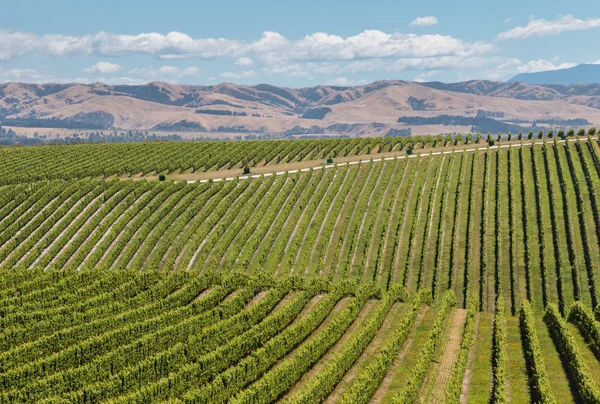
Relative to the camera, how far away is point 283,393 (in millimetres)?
33562

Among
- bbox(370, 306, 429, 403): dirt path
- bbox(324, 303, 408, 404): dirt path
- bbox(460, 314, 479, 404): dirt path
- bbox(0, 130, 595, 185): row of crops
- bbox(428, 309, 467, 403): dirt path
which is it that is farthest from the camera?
bbox(0, 130, 595, 185): row of crops

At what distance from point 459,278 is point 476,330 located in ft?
65.0

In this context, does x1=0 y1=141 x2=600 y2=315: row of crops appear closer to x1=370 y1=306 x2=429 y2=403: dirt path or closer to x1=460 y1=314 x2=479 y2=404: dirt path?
x1=370 y1=306 x2=429 y2=403: dirt path

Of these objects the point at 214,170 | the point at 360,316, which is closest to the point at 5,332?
the point at 360,316

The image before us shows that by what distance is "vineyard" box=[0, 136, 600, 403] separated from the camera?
33.9 metres

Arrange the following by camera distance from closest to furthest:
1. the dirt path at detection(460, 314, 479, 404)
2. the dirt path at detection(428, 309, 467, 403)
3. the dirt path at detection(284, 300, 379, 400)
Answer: the dirt path at detection(460, 314, 479, 404) → the dirt path at detection(428, 309, 467, 403) → the dirt path at detection(284, 300, 379, 400)

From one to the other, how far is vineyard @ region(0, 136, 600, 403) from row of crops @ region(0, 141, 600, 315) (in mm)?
347

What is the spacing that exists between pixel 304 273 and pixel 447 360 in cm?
2772

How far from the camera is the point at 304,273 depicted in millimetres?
62844

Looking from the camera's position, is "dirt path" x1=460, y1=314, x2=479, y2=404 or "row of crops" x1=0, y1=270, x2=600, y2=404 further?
"dirt path" x1=460, y1=314, x2=479, y2=404

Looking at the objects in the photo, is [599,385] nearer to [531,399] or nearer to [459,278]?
[531,399]

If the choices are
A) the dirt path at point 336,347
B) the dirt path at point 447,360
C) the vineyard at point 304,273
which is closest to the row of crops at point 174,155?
the vineyard at point 304,273

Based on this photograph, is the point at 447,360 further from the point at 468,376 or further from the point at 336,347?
the point at 336,347

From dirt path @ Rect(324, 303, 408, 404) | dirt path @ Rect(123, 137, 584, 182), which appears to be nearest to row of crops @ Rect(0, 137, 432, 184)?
dirt path @ Rect(123, 137, 584, 182)
